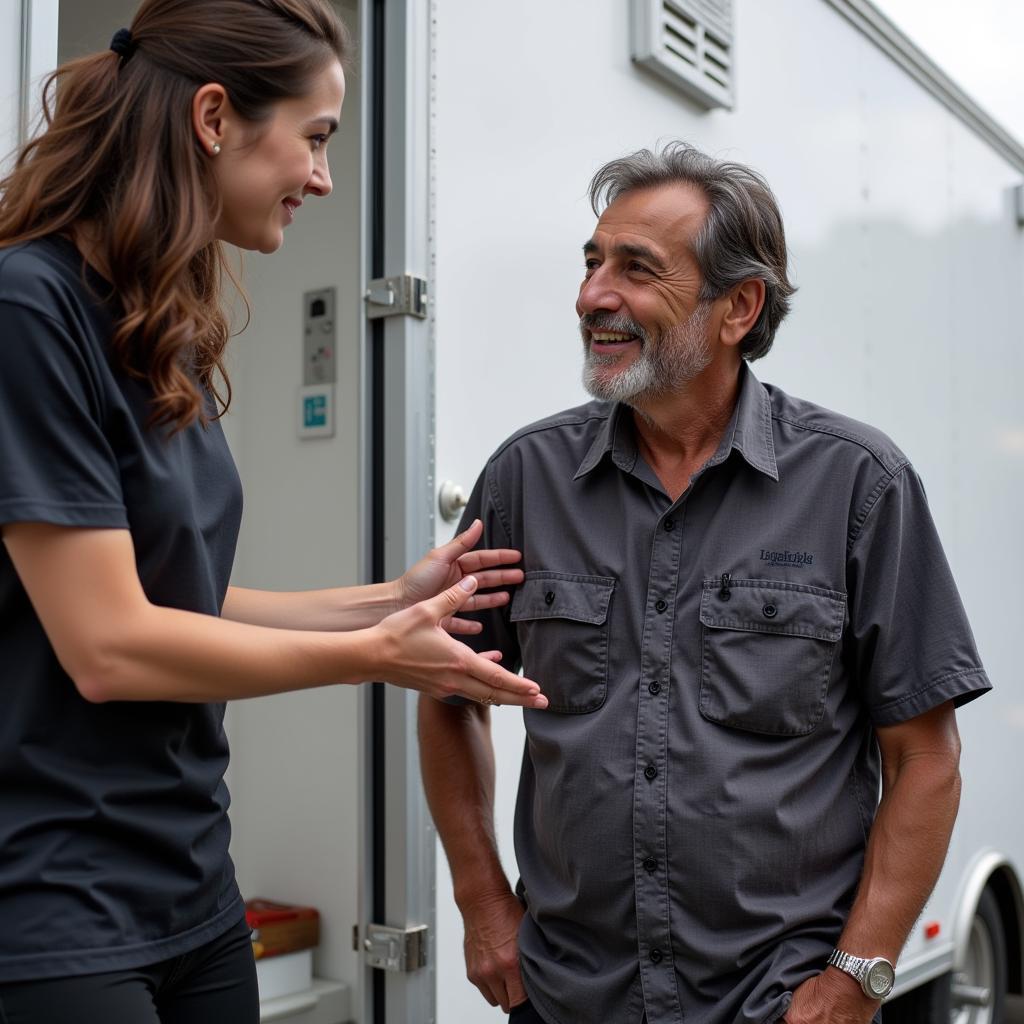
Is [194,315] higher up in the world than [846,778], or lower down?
higher up

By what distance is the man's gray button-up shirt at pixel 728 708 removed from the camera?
5.64ft

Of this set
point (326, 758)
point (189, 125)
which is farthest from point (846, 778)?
point (326, 758)

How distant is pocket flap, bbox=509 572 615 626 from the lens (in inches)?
72.9

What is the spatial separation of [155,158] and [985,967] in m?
4.09

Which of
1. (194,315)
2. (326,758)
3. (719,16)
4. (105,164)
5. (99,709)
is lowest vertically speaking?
(326,758)

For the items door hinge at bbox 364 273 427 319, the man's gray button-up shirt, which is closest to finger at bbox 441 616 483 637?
the man's gray button-up shirt

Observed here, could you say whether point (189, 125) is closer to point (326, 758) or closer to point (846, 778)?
point (846, 778)

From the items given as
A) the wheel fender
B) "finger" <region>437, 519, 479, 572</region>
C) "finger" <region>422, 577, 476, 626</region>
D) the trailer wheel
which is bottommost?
the trailer wheel

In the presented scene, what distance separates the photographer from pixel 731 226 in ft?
6.59

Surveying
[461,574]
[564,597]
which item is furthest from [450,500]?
[564,597]

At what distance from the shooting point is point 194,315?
1.36 metres

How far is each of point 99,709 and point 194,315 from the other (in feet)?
1.36

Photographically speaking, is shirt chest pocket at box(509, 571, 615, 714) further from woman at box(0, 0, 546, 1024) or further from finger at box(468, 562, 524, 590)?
woman at box(0, 0, 546, 1024)

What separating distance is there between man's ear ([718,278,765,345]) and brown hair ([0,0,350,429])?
2.65 feet
